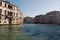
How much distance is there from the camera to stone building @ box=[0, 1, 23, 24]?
2284 inches

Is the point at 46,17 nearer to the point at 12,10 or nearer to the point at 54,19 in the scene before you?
the point at 54,19

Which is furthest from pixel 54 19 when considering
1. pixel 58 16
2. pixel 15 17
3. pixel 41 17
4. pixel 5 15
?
pixel 5 15

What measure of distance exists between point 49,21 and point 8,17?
99.8m

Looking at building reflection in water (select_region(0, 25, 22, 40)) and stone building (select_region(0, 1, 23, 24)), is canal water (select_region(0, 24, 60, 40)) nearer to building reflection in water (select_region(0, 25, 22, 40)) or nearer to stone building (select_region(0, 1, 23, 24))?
building reflection in water (select_region(0, 25, 22, 40))

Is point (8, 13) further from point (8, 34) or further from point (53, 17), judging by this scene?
point (53, 17)

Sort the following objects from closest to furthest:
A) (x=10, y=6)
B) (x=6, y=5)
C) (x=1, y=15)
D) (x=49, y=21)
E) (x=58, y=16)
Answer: (x=1, y=15)
(x=6, y=5)
(x=10, y=6)
(x=58, y=16)
(x=49, y=21)

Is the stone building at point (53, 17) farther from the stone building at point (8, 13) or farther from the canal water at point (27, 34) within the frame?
the canal water at point (27, 34)

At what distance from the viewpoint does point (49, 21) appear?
155 m

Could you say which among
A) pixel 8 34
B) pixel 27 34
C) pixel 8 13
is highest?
pixel 8 13

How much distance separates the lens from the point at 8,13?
6481 centimetres

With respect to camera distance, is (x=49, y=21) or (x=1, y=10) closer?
(x=1, y=10)

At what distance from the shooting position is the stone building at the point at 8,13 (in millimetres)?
58003

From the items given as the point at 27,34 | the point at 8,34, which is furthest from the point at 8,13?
the point at 8,34

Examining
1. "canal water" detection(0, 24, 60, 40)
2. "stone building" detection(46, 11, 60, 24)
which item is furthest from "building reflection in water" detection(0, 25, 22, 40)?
"stone building" detection(46, 11, 60, 24)
